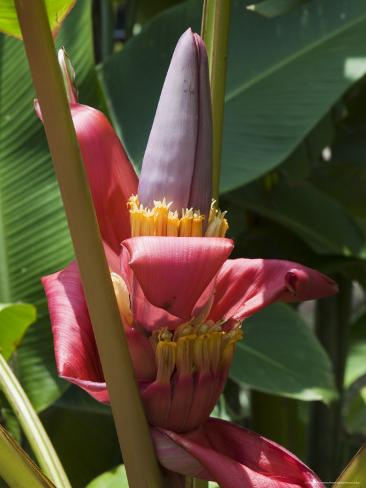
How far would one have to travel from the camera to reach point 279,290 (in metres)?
0.38

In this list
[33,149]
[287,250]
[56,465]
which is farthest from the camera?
[287,250]

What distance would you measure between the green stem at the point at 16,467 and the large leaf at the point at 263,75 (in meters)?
0.61

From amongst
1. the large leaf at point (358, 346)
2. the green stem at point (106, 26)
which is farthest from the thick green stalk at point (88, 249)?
the large leaf at point (358, 346)

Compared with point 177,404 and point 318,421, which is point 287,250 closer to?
point 318,421

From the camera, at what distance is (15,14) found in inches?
16.5

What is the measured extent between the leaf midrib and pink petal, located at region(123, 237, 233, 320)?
26.6 inches

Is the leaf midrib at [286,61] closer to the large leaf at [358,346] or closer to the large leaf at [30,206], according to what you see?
the large leaf at [30,206]

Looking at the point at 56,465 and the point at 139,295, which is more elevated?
the point at 139,295

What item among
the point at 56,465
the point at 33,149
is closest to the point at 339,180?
the point at 33,149

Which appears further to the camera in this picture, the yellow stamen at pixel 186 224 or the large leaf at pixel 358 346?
the large leaf at pixel 358 346

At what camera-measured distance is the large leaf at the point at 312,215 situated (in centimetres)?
119

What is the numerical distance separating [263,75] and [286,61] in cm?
3

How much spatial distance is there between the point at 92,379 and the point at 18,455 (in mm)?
49

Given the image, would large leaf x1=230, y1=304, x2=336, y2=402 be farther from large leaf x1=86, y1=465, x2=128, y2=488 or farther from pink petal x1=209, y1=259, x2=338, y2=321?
pink petal x1=209, y1=259, x2=338, y2=321
